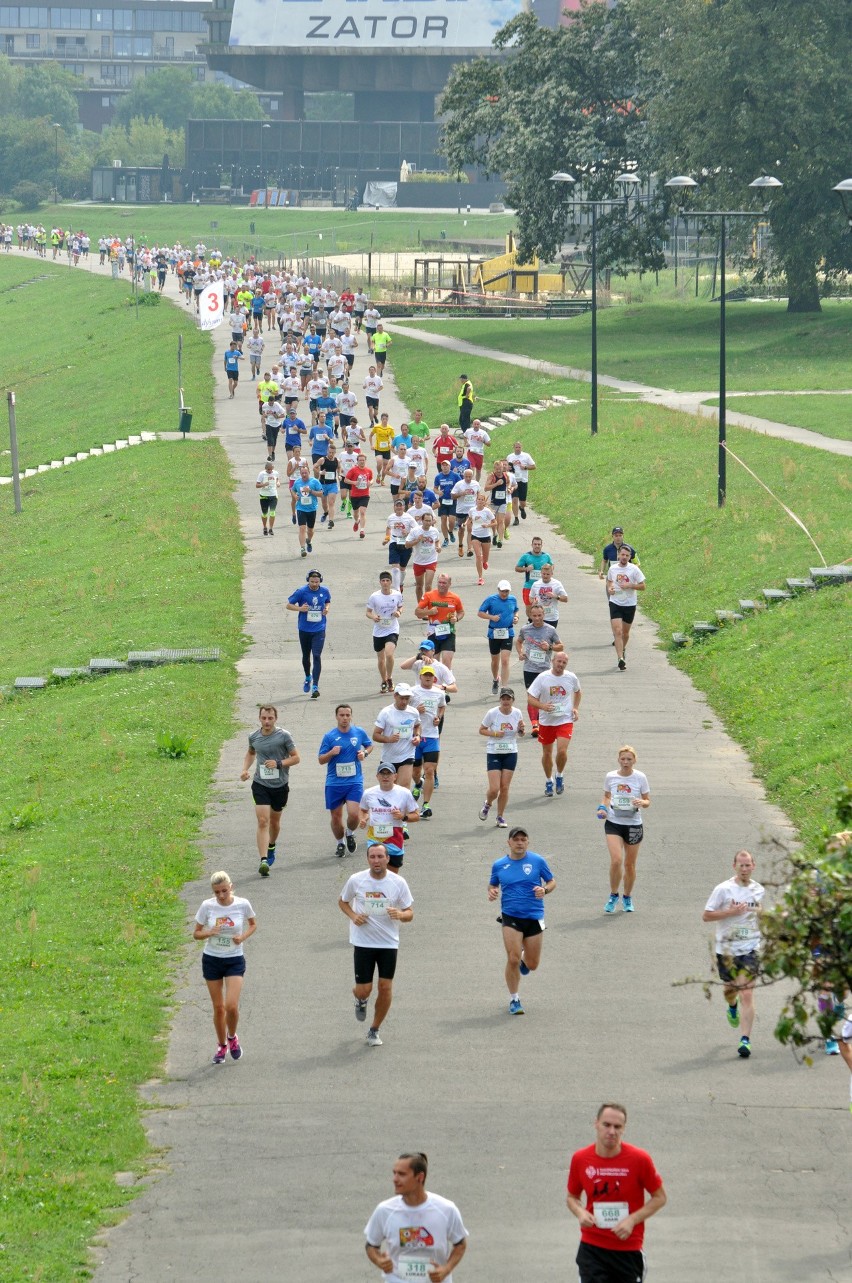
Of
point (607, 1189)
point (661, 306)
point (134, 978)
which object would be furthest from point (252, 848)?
point (661, 306)

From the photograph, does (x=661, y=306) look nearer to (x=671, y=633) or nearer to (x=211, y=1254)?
(x=671, y=633)

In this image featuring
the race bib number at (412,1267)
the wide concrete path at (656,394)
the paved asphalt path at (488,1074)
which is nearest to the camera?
the race bib number at (412,1267)

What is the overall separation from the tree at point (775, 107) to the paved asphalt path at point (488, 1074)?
37.0m

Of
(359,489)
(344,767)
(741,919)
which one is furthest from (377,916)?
(359,489)

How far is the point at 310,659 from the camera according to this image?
25203mm

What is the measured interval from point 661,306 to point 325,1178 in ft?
213

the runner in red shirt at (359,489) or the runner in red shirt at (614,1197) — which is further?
the runner in red shirt at (359,489)

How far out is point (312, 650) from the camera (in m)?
25.0

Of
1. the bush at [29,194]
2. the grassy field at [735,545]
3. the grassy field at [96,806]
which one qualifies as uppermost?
the bush at [29,194]

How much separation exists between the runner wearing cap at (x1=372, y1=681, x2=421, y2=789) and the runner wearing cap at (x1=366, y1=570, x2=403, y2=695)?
4.75 metres

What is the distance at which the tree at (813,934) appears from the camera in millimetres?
8008

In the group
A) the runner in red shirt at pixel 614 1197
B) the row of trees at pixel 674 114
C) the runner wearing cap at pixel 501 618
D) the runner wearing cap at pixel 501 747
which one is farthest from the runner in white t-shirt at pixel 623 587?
the row of trees at pixel 674 114

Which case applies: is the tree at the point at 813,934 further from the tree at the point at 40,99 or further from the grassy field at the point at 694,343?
the tree at the point at 40,99

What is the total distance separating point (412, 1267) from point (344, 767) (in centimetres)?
909
